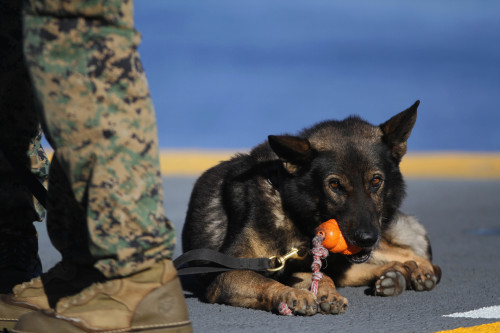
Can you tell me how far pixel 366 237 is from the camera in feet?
11.2

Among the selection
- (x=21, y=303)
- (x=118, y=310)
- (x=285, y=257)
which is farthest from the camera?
(x=285, y=257)

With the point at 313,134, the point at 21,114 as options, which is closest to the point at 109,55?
the point at 21,114

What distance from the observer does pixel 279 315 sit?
3.22 metres

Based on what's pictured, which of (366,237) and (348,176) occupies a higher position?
(348,176)

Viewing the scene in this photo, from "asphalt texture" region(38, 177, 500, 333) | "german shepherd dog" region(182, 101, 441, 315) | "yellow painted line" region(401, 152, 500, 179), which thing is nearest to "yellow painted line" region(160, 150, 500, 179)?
"yellow painted line" region(401, 152, 500, 179)

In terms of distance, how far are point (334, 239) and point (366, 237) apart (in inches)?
8.3

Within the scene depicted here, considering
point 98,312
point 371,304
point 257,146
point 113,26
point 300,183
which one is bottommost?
point 371,304

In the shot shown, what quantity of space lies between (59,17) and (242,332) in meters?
1.57

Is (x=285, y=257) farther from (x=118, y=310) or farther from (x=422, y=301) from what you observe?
(x=118, y=310)

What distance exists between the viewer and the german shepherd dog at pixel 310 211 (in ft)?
11.4

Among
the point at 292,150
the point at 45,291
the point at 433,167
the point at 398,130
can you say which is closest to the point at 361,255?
the point at 292,150

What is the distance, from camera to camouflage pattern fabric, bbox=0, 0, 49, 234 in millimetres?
3223

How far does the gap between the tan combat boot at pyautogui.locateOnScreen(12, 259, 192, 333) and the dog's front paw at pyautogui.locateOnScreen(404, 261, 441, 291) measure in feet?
6.85

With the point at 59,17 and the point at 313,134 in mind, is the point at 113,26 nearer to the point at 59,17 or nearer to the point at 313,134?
the point at 59,17
